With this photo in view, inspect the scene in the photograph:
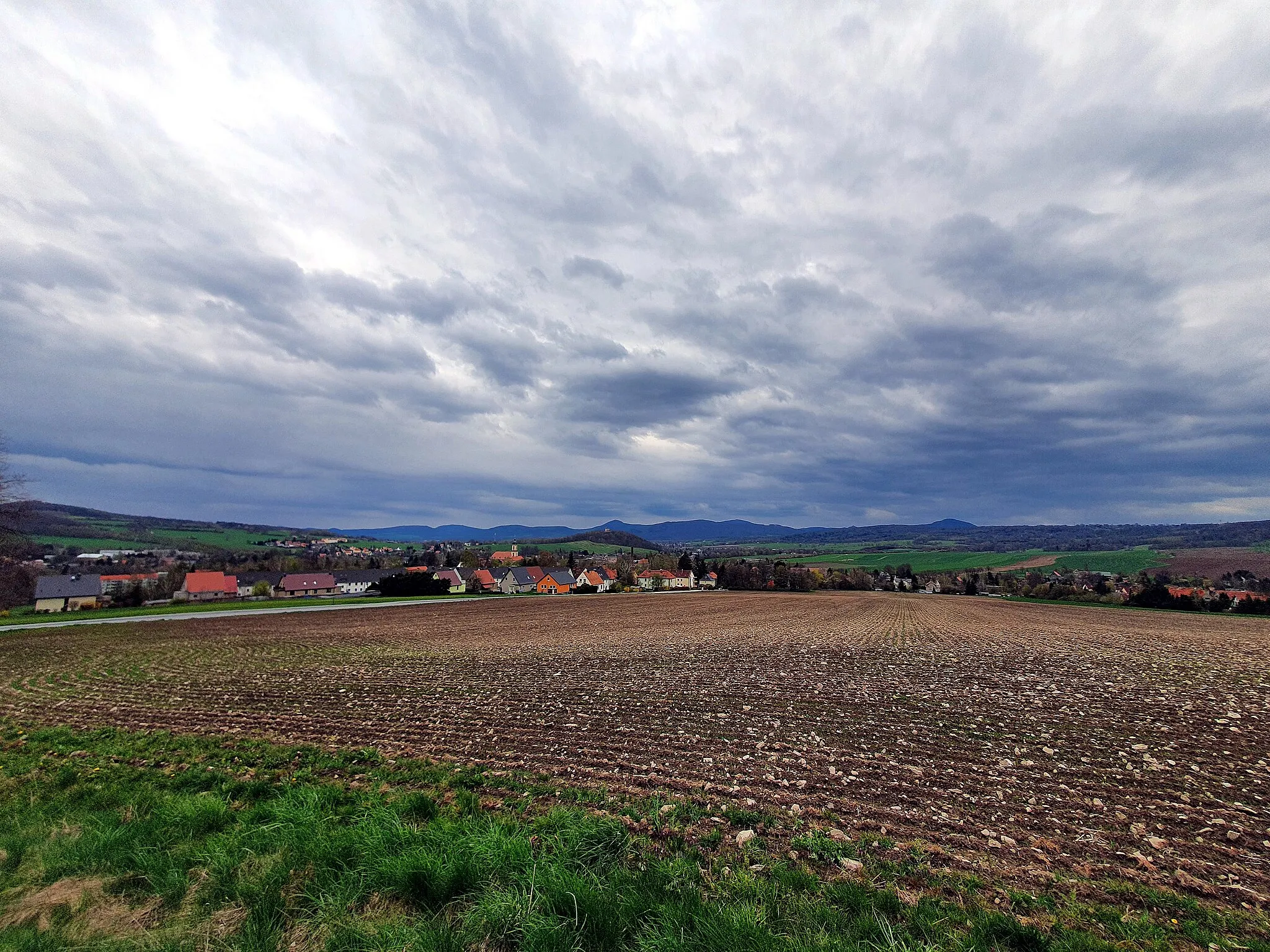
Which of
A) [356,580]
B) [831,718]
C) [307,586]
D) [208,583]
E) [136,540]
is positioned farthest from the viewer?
[136,540]

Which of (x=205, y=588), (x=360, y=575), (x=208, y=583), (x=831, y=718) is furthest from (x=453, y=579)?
(x=831, y=718)

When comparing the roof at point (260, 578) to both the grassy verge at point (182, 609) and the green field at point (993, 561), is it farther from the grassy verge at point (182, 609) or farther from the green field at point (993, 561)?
the green field at point (993, 561)

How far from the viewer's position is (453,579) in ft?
365

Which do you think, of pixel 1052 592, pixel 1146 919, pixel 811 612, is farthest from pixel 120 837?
pixel 1052 592

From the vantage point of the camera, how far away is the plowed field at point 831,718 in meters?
6.87

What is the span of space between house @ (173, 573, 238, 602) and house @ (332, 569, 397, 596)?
18.9 meters

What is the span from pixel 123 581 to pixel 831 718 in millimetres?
129614

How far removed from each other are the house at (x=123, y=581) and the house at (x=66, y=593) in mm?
2887

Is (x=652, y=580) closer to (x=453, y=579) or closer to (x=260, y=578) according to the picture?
(x=453, y=579)

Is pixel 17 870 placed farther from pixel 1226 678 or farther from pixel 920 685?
pixel 1226 678

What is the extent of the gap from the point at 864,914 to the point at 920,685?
45.7 ft

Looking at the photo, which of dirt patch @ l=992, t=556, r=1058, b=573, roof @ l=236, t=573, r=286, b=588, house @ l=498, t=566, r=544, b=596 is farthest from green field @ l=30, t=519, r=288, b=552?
dirt patch @ l=992, t=556, r=1058, b=573

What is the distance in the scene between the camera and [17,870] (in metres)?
5.16

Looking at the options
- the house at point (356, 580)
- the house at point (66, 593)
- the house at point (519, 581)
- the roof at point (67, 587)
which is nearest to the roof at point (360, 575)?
the house at point (356, 580)
